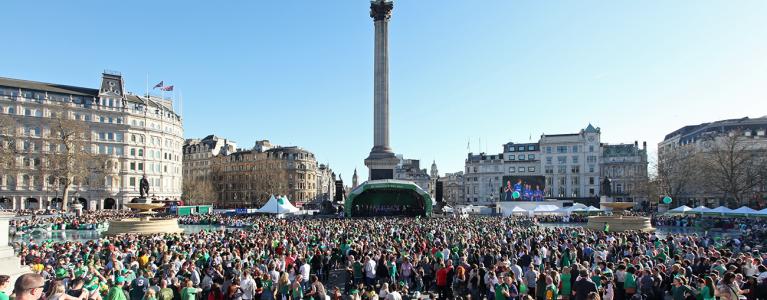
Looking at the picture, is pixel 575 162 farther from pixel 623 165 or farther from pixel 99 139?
pixel 99 139

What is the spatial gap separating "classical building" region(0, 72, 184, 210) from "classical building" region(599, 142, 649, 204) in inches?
3317

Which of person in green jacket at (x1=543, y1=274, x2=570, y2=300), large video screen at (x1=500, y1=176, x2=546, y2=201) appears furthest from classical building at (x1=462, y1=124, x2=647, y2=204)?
A: person in green jacket at (x1=543, y1=274, x2=570, y2=300)

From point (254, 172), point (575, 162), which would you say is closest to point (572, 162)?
point (575, 162)

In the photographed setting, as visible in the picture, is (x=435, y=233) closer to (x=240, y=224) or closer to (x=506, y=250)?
(x=506, y=250)

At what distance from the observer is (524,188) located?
3014 inches

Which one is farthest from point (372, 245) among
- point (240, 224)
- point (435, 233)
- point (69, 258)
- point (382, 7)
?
point (382, 7)

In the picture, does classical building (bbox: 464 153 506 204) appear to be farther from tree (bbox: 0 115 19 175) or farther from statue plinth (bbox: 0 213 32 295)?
statue plinth (bbox: 0 213 32 295)

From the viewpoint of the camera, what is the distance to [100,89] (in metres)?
84.0

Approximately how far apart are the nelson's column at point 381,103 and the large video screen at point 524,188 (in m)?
17.5

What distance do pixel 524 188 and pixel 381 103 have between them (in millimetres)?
25330

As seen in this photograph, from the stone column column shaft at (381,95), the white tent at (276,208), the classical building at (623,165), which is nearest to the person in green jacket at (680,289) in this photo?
the white tent at (276,208)

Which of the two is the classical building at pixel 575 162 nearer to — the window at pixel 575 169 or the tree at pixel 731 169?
the window at pixel 575 169

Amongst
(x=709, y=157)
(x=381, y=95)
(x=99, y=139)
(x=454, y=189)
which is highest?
(x=381, y=95)

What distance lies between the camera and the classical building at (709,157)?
6975cm
